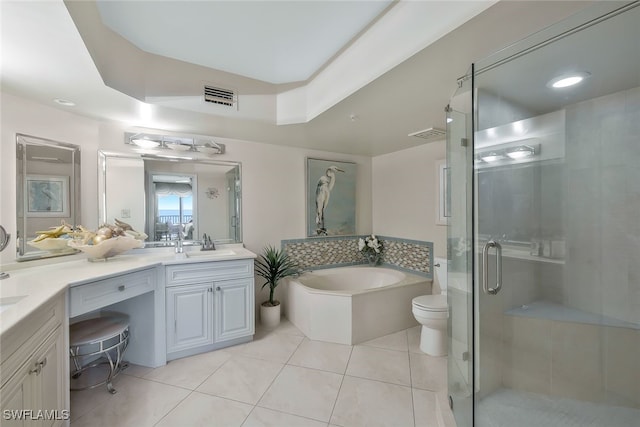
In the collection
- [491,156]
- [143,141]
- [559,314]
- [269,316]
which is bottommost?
[269,316]

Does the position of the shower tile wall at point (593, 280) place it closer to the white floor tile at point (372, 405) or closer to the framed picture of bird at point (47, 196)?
the white floor tile at point (372, 405)

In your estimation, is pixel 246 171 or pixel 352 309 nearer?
pixel 352 309

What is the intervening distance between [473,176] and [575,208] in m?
0.96

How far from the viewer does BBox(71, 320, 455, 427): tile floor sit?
156 cm

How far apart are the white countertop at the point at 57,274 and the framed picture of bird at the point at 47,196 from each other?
0.39 meters

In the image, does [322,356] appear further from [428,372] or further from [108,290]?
[108,290]

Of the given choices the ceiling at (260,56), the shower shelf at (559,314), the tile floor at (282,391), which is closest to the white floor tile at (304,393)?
the tile floor at (282,391)

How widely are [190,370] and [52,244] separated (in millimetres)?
1437

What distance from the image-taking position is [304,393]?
5.83 feet

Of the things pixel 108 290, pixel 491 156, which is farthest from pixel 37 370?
pixel 491 156

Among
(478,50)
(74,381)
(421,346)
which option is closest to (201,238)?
(74,381)

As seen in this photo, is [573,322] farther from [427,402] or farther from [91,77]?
[91,77]

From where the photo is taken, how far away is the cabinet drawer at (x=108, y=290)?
1542 millimetres

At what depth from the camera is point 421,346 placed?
2354 millimetres
